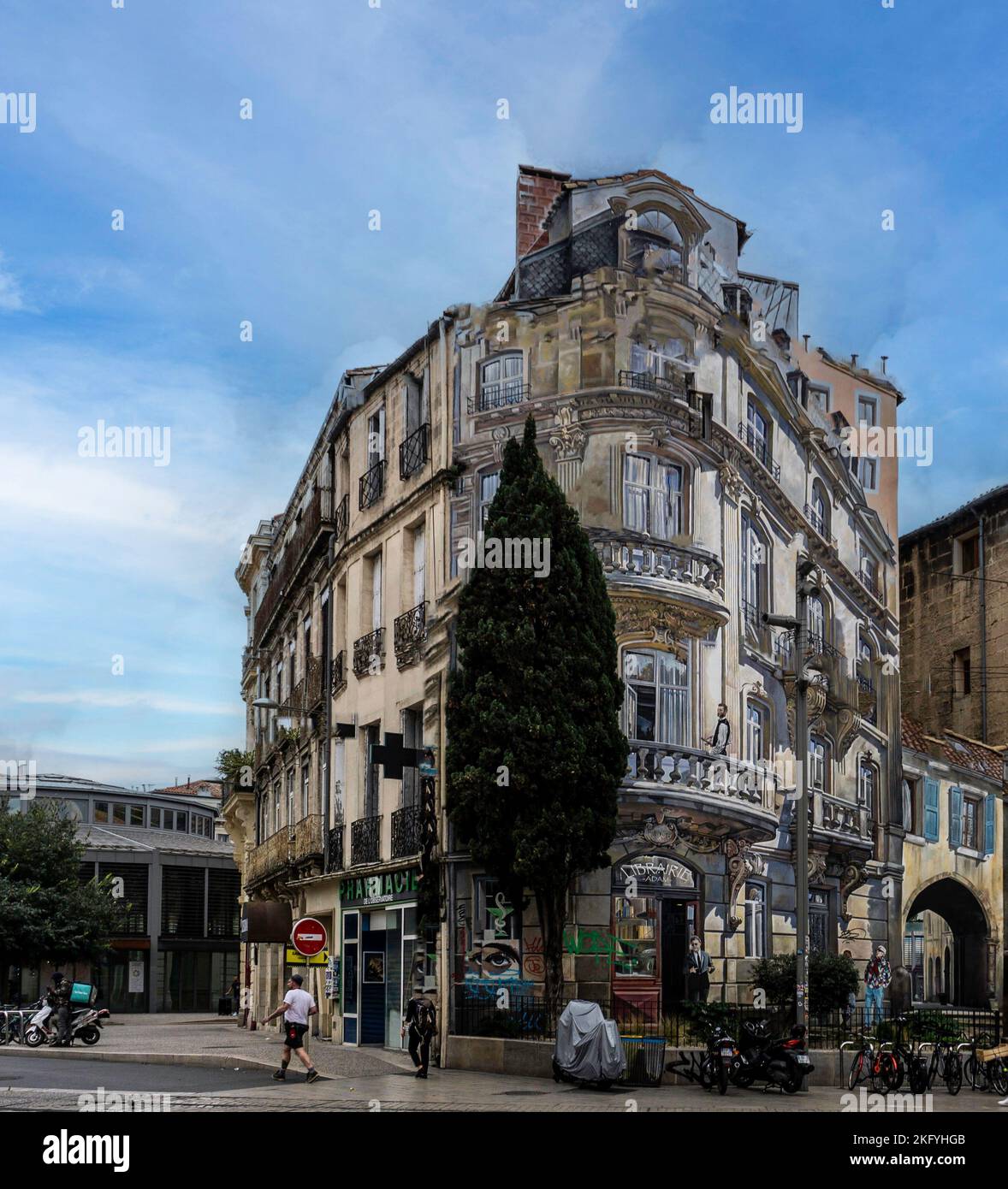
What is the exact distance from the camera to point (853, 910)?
106 feet

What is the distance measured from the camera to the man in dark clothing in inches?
900

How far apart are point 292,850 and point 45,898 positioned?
17.5 metres

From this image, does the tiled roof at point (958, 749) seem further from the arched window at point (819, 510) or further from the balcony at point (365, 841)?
the balcony at point (365, 841)

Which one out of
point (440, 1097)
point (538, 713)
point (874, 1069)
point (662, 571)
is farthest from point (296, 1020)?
point (662, 571)

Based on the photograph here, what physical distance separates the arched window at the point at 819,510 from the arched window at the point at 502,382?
24.9ft

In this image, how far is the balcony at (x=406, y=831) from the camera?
27.6m

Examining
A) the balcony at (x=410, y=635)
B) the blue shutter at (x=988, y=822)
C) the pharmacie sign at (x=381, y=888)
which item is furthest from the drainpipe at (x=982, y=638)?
the balcony at (x=410, y=635)

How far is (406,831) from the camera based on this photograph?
92.2ft

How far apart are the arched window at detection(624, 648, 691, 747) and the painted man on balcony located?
54 centimetres

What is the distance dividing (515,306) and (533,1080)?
1292 cm

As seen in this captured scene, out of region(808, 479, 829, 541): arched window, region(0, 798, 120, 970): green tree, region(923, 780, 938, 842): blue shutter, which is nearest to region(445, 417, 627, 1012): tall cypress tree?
region(808, 479, 829, 541): arched window

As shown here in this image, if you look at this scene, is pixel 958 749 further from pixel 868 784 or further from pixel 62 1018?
pixel 62 1018

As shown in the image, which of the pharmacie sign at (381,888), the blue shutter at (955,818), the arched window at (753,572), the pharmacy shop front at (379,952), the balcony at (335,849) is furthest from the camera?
the blue shutter at (955,818)

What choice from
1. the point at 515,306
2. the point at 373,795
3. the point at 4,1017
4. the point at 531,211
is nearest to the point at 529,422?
the point at 515,306
